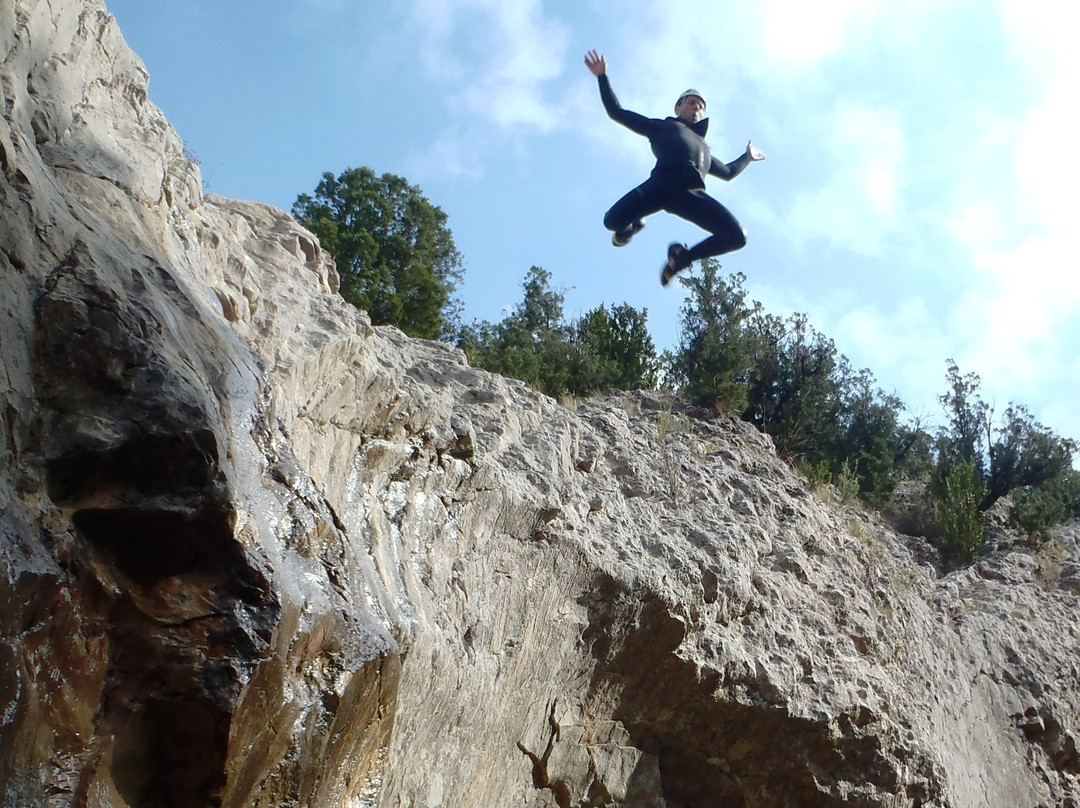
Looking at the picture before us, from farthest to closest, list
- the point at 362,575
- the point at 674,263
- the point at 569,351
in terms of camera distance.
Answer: the point at 569,351, the point at 674,263, the point at 362,575

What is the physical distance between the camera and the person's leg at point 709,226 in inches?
401

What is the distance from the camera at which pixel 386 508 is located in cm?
633

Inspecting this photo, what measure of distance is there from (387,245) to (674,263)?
6.79 m

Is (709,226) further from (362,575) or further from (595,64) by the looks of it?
(362,575)

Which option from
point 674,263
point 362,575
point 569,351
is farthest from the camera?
point 569,351

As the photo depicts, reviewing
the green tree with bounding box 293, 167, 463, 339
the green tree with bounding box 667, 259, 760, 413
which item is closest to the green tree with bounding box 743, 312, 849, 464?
the green tree with bounding box 667, 259, 760, 413

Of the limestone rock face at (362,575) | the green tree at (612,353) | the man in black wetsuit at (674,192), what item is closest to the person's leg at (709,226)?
the man in black wetsuit at (674,192)

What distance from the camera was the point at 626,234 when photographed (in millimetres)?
10562

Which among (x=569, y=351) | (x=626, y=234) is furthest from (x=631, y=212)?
(x=569, y=351)

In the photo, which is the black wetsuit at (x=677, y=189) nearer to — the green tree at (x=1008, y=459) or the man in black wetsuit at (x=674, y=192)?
the man in black wetsuit at (x=674, y=192)

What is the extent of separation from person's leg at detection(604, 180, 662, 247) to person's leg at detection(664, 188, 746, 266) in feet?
0.75

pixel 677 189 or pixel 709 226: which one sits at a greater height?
pixel 677 189

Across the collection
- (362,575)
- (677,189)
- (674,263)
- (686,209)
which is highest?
(677,189)

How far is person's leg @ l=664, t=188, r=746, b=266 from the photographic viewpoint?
33.4ft
